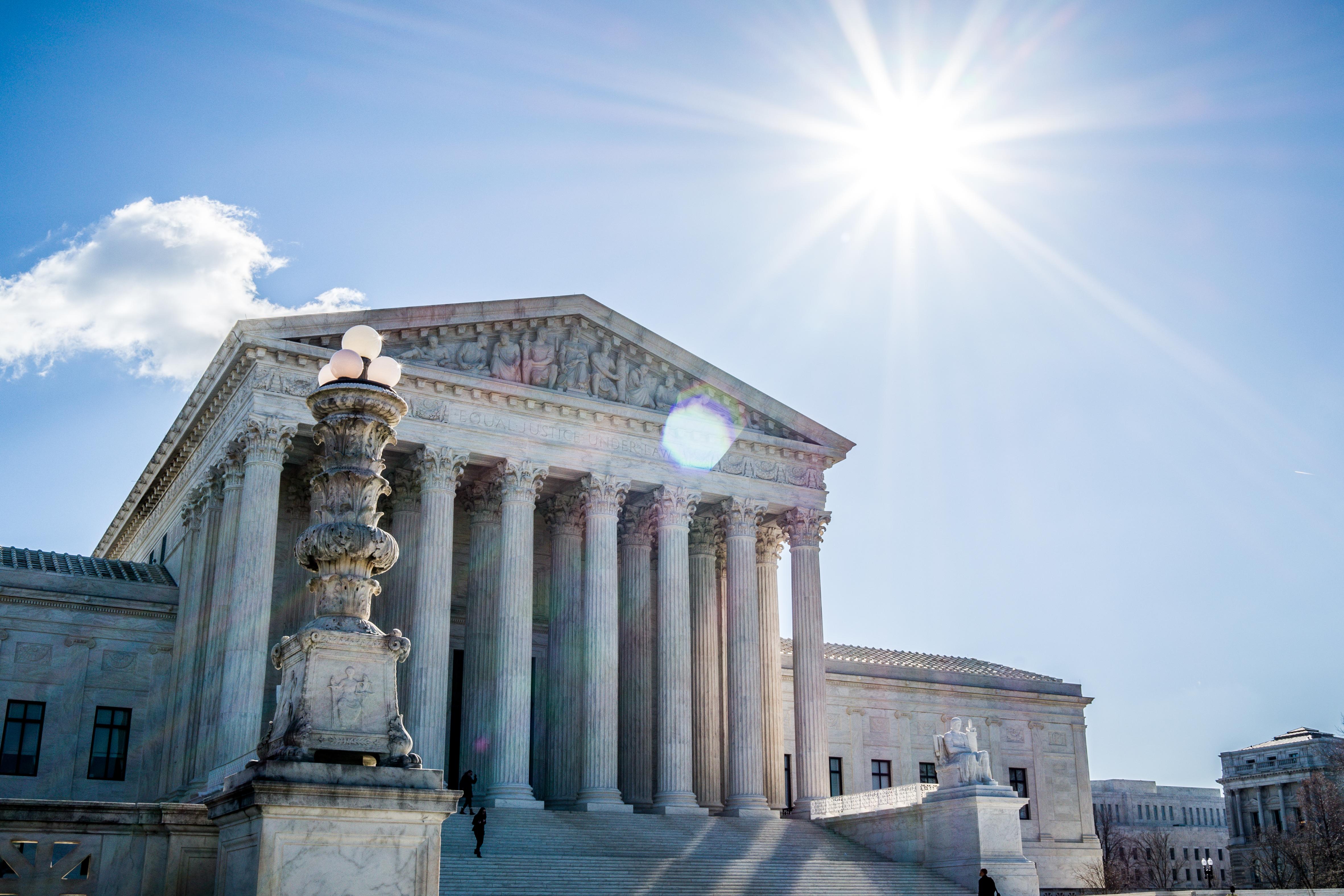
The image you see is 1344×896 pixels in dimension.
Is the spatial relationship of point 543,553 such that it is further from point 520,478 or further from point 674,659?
point 674,659

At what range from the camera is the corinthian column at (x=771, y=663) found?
44250 mm

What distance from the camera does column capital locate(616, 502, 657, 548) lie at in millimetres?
44031

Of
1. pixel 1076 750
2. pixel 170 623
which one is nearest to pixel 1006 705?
pixel 1076 750

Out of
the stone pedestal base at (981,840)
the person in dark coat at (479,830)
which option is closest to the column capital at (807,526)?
the stone pedestal base at (981,840)

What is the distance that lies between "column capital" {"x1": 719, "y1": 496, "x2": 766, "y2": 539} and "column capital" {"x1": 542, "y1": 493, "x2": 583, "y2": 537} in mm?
5040

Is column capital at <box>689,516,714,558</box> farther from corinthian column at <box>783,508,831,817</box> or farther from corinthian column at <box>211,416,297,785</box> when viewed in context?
corinthian column at <box>211,416,297,785</box>

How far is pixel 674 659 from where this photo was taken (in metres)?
41.3

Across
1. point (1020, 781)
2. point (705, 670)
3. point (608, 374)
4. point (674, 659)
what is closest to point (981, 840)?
point (674, 659)

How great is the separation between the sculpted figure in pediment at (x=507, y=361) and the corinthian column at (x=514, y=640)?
2789 millimetres

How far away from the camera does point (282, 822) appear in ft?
38.4

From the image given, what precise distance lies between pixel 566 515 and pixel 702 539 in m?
5.77

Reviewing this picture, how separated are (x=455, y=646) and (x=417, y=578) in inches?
248

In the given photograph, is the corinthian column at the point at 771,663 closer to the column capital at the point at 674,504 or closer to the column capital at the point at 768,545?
the column capital at the point at 768,545

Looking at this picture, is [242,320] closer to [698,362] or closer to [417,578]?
[417,578]
